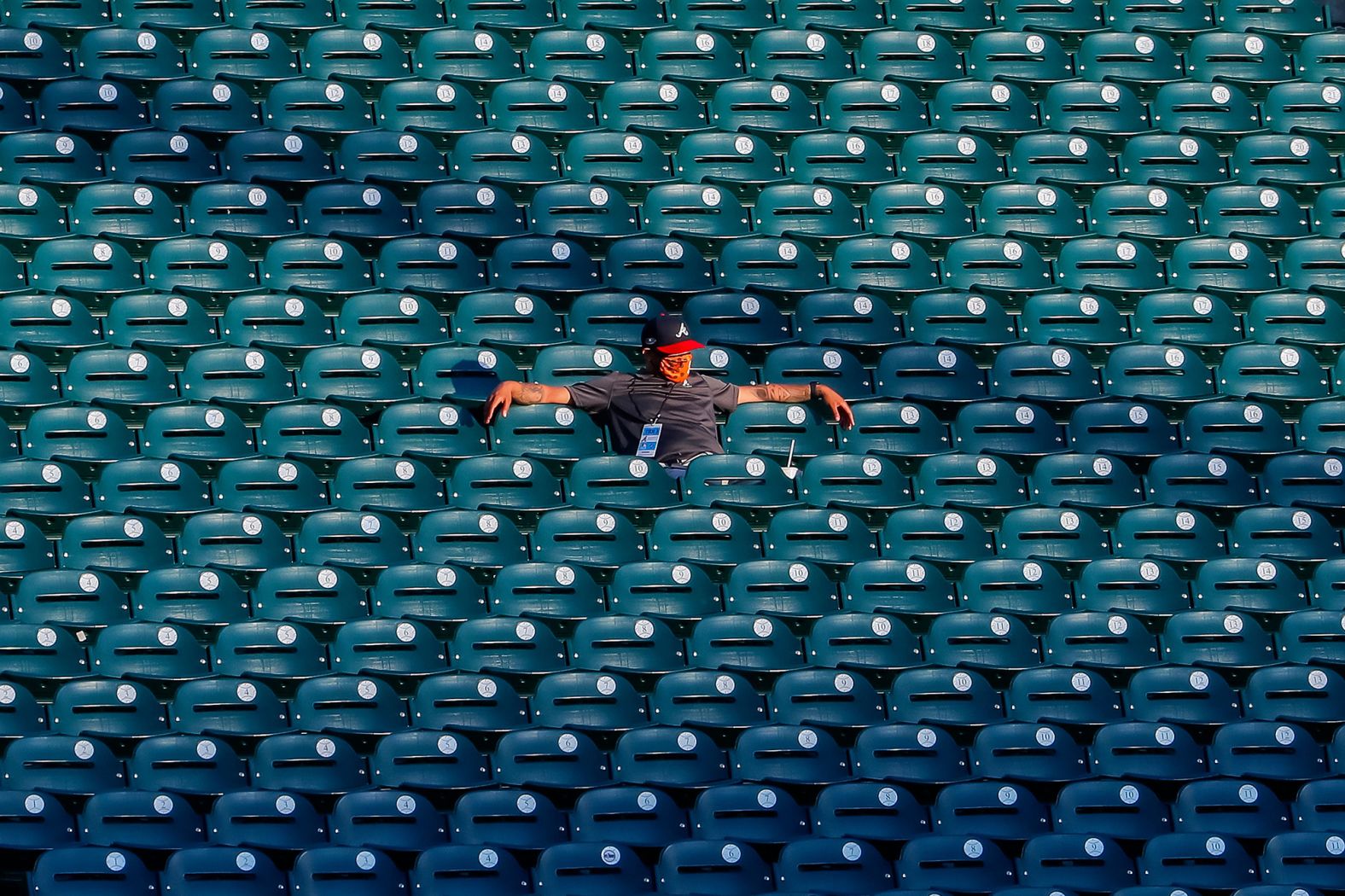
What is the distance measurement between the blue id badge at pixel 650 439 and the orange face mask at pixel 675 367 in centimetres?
22

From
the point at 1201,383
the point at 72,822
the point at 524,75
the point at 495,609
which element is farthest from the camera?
the point at 524,75

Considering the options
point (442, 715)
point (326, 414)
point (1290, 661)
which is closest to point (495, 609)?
point (442, 715)

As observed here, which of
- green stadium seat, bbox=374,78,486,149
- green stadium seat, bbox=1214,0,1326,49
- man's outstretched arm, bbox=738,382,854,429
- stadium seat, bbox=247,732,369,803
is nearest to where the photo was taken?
stadium seat, bbox=247,732,369,803

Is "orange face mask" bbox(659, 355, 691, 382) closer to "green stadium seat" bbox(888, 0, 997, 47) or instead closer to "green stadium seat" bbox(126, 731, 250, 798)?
"green stadium seat" bbox(126, 731, 250, 798)

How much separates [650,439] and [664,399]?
0.19 metres

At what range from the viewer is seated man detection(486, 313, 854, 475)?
938 centimetres

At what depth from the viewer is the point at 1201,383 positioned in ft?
34.7

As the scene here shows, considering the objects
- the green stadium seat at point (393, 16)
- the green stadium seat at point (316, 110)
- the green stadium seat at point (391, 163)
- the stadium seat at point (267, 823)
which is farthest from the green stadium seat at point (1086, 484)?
the green stadium seat at point (393, 16)

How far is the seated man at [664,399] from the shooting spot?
9.38m

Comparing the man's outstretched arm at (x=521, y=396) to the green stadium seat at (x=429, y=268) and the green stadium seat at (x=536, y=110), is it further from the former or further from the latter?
the green stadium seat at (x=536, y=110)

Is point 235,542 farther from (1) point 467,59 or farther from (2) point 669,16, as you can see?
(2) point 669,16

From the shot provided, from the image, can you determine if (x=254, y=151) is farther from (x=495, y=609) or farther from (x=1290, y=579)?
(x=1290, y=579)

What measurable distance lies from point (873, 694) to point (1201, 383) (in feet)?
7.93

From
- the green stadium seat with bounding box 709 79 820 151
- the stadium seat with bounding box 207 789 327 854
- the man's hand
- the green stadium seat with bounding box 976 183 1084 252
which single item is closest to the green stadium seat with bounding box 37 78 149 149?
the green stadium seat with bounding box 709 79 820 151
